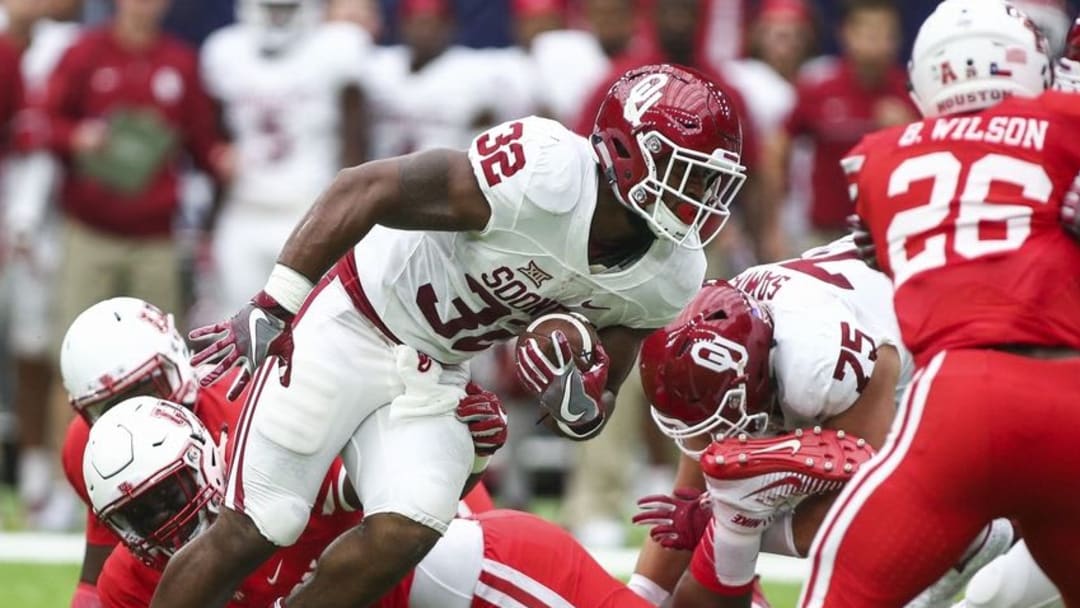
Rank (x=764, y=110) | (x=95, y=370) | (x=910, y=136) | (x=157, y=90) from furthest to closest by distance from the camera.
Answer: (x=764, y=110) → (x=157, y=90) → (x=95, y=370) → (x=910, y=136)

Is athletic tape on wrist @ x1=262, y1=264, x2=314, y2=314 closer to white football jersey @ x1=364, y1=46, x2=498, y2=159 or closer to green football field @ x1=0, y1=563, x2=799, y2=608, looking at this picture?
green football field @ x1=0, y1=563, x2=799, y2=608

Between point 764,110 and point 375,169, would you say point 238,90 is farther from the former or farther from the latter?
point 375,169

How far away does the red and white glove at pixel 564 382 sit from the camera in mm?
4305

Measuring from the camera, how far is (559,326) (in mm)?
4379

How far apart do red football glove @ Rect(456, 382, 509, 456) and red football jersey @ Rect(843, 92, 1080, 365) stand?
1.04 metres

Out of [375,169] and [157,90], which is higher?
[375,169]

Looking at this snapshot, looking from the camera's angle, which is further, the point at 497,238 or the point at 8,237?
the point at 8,237

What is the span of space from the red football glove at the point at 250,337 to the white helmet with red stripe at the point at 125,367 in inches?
A: 28.5

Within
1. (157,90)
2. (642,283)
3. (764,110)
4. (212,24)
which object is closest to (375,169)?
(642,283)

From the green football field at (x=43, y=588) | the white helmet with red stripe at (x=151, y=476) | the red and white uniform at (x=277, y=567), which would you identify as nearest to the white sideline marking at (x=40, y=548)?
the green football field at (x=43, y=588)

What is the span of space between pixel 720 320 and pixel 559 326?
1.59 ft

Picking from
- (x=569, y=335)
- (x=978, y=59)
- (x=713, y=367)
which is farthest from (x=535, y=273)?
(x=978, y=59)

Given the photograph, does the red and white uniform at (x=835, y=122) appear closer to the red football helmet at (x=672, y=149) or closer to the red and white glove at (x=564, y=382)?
the red football helmet at (x=672, y=149)

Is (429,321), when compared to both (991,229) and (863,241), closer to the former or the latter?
(863,241)
